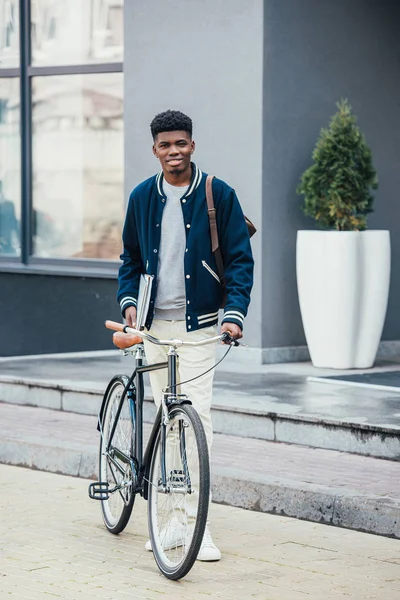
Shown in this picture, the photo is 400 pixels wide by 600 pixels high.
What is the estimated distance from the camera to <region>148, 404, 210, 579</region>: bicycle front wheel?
5.24 m

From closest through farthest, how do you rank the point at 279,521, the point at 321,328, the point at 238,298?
the point at 238,298 → the point at 279,521 → the point at 321,328

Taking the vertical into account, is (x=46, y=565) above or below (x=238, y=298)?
below

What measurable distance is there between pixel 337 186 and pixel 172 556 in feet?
16.9

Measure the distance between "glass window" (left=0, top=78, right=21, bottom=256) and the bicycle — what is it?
25.9 ft

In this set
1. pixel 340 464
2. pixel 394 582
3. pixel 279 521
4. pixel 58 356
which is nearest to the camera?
pixel 394 582

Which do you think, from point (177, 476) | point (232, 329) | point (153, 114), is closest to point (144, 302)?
point (232, 329)

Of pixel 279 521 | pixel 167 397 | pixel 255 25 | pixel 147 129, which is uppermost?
pixel 255 25

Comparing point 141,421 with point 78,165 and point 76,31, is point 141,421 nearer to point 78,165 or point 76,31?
point 78,165

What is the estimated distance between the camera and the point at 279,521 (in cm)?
649

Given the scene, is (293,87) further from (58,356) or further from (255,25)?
(58,356)

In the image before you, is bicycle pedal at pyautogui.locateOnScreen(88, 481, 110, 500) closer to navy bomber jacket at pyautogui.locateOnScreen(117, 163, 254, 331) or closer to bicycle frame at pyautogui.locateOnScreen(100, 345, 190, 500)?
bicycle frame at pyautogui.locateOnScreen(100, 345, 190, 500)

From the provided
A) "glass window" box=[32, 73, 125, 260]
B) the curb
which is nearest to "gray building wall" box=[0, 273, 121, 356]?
"glass window" box=[32, 73, 125, 260]

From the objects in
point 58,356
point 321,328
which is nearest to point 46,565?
point 321,328

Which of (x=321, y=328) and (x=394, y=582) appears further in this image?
(x=321, y=328)
